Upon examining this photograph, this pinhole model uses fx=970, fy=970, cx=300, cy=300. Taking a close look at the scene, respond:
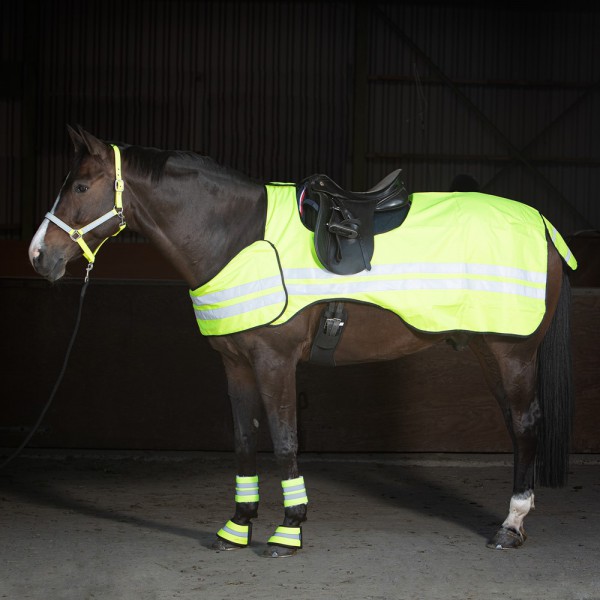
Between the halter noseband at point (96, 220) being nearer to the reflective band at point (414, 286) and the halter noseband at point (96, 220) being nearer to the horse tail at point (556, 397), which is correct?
the reflective band at point (414, 286)

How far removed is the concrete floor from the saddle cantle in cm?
115

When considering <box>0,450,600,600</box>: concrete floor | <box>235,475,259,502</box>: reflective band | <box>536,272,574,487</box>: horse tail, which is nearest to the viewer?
<box>0,450,600,600</box>: concrete floor

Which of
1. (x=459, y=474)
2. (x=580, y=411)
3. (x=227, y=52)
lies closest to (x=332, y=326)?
(x=459, y=474)

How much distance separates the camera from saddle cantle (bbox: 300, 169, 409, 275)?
12.0 ft

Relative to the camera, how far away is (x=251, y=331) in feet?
11.9

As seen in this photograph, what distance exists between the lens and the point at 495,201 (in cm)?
399

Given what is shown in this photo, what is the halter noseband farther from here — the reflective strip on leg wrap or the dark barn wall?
the dark barn wall

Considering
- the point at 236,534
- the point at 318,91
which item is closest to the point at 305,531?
the point at 236,534

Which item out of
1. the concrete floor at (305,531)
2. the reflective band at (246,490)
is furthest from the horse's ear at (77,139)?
the concrete floor at (305,531)

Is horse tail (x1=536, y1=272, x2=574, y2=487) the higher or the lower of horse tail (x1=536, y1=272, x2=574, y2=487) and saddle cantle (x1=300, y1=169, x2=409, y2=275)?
the lower

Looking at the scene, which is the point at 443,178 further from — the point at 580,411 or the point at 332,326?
the point at 332,326

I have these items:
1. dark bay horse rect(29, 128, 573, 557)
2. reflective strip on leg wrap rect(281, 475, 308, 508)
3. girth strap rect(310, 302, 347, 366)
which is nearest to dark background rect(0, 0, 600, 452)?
dark bay horse rect(29, 128, 573, 557)

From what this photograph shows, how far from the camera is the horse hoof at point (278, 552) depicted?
371 centimetres

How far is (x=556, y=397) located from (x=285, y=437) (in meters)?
1.20
